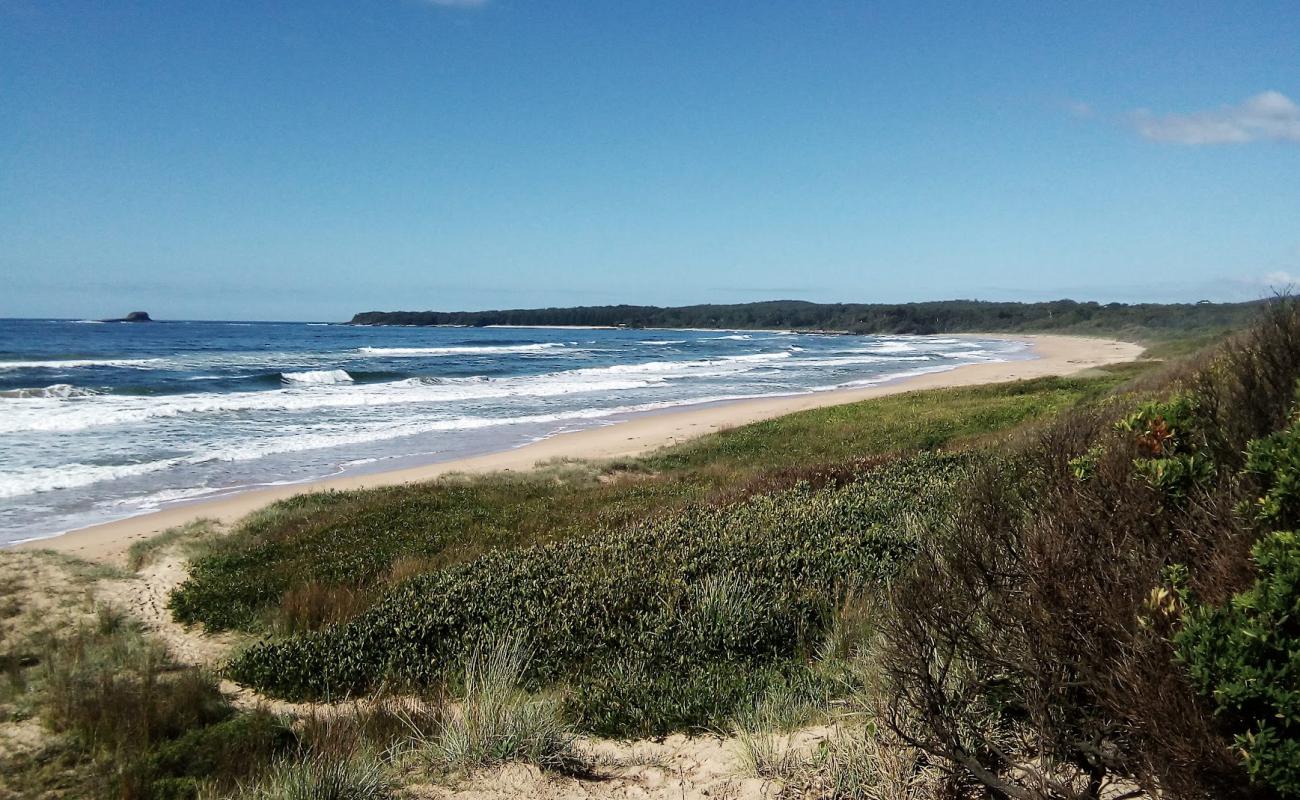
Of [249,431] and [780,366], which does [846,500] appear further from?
[780,366]

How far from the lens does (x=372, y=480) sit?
688 inches

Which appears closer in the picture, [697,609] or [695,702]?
[695,702]

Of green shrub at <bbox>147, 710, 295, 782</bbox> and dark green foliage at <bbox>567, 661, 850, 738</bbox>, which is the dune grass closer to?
green shrub at <bbox>147, 710, 295, 782</bbox>

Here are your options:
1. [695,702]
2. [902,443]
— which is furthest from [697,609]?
[902,443]

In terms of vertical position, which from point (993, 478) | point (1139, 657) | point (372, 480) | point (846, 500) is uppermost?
point (993, 478)

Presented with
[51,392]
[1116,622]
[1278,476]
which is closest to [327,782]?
[1116,622]

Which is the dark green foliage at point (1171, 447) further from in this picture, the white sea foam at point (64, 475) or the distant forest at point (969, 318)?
the distant forest at point (969, 318)

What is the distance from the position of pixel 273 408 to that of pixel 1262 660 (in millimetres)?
32390

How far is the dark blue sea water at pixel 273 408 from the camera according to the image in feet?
56.3

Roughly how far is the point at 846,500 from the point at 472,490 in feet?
24.4

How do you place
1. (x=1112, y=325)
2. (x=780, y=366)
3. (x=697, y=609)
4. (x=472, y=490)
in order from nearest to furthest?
(x=697, y=609), (x=472, y=490), (x=780, y=366), (x=1112, y=325)

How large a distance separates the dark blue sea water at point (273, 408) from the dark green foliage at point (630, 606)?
29.8ft

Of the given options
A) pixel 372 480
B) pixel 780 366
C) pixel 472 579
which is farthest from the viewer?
pixel 780 366

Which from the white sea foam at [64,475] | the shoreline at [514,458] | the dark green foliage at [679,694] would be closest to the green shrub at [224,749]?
the dark green foliage at [679,694]
